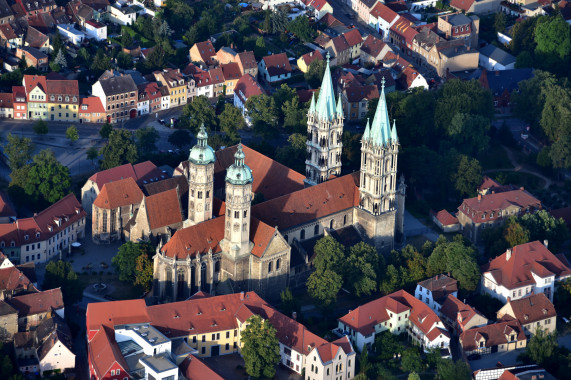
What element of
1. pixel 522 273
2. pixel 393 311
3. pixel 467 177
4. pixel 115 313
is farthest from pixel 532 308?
pixel 115 313

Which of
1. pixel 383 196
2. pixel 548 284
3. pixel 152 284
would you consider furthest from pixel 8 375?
pixel 548 284

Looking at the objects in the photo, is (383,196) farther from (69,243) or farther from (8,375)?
(8,375)

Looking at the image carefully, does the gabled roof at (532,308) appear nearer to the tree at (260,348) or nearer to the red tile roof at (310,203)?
the red tile roof at (310,203)

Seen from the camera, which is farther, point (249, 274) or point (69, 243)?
point (69, 243)

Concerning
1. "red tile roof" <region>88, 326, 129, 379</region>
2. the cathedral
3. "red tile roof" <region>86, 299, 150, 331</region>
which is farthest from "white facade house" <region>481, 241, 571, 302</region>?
"red tile roof" <region>88, 326, 129, 379</region>

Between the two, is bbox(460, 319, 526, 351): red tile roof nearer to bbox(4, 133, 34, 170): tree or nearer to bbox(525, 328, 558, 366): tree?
bbox(525, 328, 558, 366): tree
